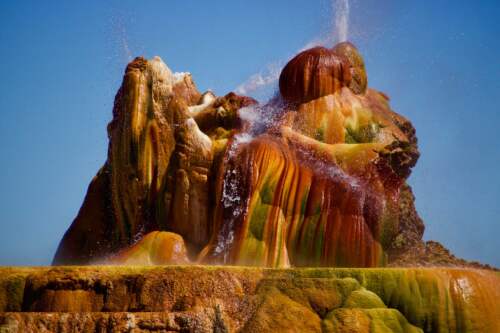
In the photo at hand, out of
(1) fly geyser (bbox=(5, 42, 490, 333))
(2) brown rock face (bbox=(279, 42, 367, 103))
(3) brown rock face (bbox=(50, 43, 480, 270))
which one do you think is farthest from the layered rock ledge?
(2) brown rock face (bbox=(279, 42, 367, 103))

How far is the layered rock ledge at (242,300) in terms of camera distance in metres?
7.92

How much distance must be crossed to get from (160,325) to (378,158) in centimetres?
595

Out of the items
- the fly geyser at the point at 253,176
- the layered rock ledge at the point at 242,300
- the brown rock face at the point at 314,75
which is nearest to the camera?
the layered rock ledge at the point at 242,300

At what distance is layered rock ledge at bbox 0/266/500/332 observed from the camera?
7.92 m

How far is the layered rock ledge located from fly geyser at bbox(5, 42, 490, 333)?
17mm

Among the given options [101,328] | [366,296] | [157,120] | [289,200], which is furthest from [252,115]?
[101,328]

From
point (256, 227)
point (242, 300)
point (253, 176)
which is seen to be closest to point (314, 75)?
point (253, 176)

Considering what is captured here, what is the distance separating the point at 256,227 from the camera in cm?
1210

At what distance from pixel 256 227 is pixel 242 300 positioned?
369 centimetres

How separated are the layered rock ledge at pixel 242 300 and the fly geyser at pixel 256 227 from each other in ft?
0.05

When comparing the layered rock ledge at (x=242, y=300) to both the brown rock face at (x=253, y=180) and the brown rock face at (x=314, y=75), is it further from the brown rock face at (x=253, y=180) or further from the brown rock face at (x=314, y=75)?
the brown rock face at (x=314, y=75)

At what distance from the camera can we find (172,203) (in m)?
13.2

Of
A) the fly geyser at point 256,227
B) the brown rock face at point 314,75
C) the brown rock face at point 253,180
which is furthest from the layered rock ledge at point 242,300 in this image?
the brown rock face at point 314,75

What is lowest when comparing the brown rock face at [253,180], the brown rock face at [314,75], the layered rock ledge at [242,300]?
the layered rock ledge at [242,300]
